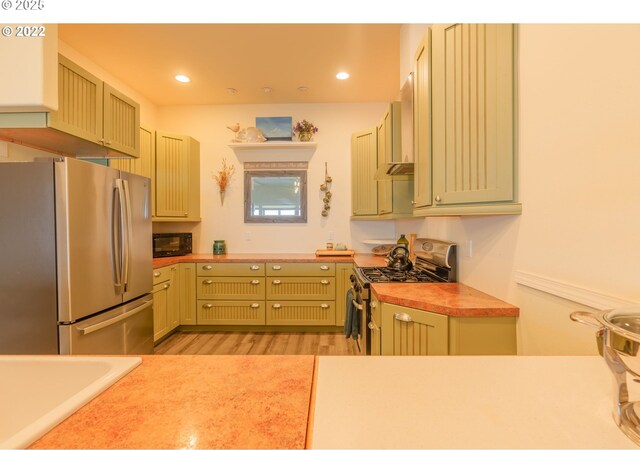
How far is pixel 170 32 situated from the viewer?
2.46 metres

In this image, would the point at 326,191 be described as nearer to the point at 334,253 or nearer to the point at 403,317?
the point at 334,253

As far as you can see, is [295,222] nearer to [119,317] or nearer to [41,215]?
[119,317]

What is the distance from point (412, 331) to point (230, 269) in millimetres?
2280

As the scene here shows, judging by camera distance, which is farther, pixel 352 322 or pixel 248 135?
pixel 248 135

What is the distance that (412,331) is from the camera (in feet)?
4.96

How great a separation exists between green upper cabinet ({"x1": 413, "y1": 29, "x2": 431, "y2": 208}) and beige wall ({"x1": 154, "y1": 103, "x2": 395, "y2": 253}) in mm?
1905

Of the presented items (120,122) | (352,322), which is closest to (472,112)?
(352,322)

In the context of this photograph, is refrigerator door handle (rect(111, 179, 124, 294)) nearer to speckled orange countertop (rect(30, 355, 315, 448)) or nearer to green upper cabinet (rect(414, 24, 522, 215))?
speckled orange countertop (rect(30, 355, 315, 448))

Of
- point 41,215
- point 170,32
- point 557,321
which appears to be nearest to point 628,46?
point 557,321

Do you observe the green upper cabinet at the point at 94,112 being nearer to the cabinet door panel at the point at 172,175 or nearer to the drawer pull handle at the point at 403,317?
the cabinet door panel at the point at 172,175

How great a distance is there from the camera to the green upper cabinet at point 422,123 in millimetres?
1674

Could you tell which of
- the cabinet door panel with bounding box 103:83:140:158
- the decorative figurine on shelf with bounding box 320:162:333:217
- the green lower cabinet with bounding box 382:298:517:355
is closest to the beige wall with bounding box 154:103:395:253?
the decorative figurine on shelf with bounding box 320:162:333:217

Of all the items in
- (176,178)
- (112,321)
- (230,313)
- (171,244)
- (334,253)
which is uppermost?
(176,178)

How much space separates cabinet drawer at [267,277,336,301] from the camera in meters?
3.24
